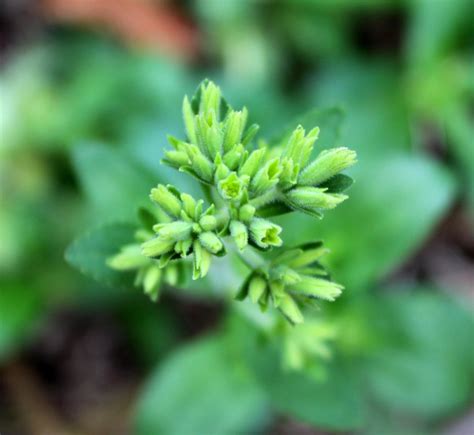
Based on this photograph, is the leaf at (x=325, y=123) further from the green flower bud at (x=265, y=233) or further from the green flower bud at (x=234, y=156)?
the green flower bud at (x=265, y=233)

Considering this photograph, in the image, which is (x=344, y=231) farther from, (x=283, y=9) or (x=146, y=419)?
(x=283, y=9)

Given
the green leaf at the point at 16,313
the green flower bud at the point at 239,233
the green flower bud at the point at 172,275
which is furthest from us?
the green leaf at the point at 16,313

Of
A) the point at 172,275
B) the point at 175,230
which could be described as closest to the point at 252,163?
the point at 175,230

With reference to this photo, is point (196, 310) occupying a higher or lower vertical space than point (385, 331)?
lower


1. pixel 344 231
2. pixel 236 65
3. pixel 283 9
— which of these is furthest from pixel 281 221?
pixel 283 9

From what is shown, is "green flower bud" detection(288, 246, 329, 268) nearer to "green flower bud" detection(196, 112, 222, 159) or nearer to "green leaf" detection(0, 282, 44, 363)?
"green flower bud" detection(196, 112, 222, 159)

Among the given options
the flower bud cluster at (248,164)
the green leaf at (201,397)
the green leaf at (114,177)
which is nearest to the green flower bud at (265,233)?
the flower bud cluster at (248,164)
